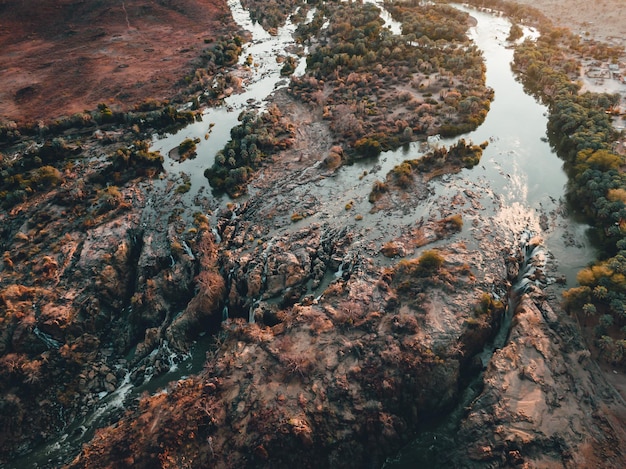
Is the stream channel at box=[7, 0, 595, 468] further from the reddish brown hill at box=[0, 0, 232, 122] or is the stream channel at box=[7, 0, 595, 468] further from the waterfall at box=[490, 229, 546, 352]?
the reddish brown hill at box=[0, 0, 232, 122]

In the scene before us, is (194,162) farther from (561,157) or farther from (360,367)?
(561,157)

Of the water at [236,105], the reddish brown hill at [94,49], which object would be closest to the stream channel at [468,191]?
the water at [236,105]

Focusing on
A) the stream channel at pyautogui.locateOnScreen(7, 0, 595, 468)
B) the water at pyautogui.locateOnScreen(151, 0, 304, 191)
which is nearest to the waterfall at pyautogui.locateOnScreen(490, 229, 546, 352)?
the stream channel at pyautogui.locateOnScreen(7, 0, 595, 468)

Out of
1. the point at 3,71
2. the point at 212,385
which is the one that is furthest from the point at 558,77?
the point at 3,71

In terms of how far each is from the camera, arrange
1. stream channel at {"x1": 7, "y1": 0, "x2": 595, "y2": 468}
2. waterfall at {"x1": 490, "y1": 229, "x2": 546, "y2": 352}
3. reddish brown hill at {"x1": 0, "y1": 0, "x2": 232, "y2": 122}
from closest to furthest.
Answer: stream channel at {"x1": 7, "y1": 0, "x2": 595, "y2": 468} → waterfall at {"x1": 490, "y1": 229, "x2": 546, "y2": 352} → reddish brown hill at {"x1": 0, "y1": 0, "x2": 232, "y2": 122}

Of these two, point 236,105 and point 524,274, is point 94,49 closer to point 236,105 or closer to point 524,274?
point 236,105

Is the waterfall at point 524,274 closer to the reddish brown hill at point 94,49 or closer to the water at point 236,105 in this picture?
the water at point 236,105
